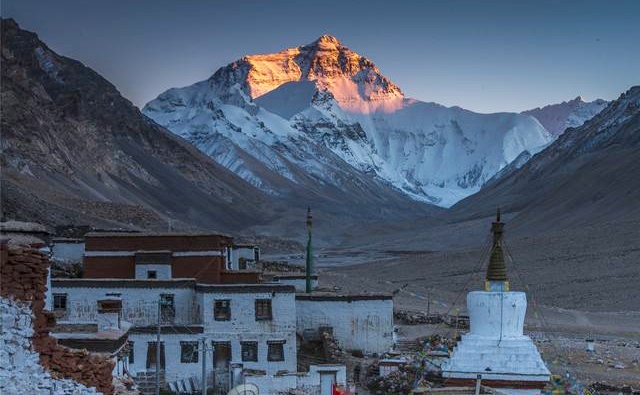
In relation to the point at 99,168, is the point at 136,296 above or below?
below

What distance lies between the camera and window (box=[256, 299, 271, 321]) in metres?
25.3

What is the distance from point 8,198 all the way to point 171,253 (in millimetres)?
39855

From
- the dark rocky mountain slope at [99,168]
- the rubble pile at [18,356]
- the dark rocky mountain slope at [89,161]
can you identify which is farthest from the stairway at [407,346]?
the dark rocky mountain slope at [89,161]

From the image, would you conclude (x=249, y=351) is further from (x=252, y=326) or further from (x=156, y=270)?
(x=156, y=270)

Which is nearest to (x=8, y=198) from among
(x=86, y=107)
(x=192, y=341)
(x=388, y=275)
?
(x=388, y=275)

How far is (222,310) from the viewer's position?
82.8ft

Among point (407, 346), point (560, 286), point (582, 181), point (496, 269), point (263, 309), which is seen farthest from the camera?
point (582, 181)

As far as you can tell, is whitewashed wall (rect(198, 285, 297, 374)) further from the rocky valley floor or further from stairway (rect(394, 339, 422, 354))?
the rocky valley floor

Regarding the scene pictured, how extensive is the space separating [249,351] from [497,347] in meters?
10.4

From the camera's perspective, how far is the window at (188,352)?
2439cm

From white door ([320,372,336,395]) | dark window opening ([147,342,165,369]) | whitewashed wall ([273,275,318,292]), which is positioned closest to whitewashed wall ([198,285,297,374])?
dark window opening ([147,342,165,369])

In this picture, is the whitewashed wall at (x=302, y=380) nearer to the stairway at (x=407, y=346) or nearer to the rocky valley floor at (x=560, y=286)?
the rocky valley floor at (x=560, y=286)

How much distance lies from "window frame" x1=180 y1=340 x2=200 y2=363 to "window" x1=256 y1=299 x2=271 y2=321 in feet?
5.87

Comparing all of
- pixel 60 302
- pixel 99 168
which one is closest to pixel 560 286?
pixel 60 302
